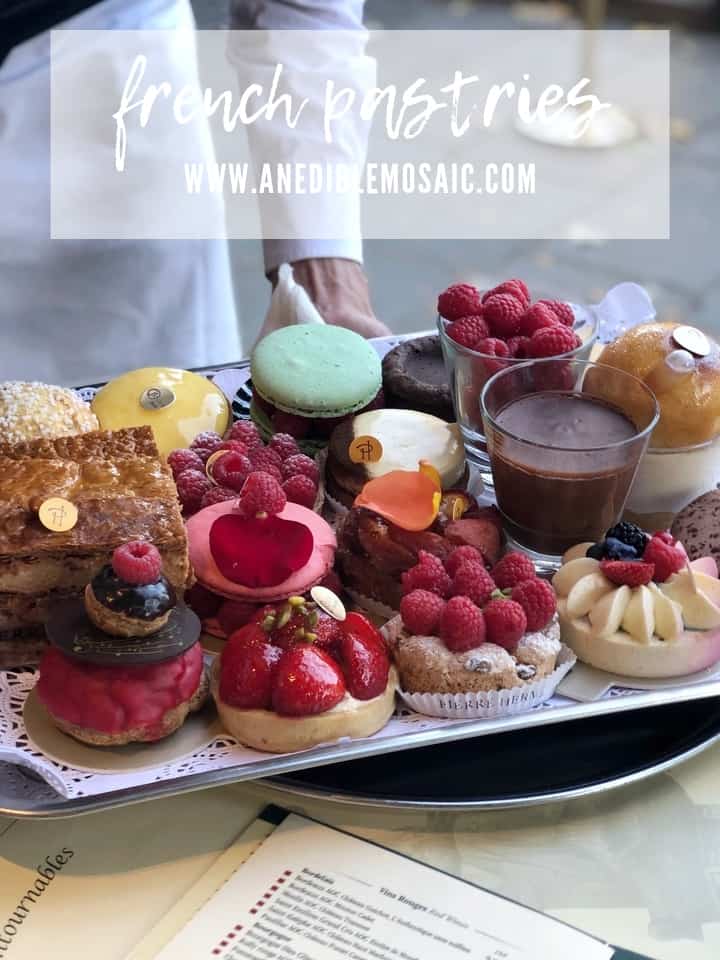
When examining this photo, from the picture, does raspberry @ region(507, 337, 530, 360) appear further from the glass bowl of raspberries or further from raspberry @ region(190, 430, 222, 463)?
raspberry @ region(190, 430, 222, 463)

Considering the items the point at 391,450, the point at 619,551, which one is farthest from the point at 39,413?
the point at 619,551

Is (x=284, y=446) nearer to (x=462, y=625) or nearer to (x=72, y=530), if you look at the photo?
(x=72, y=530)

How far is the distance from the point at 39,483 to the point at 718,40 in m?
5.49

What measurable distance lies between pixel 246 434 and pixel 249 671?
62 centimetres

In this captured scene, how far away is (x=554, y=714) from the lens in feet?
5.00

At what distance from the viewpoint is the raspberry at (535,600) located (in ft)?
5.16

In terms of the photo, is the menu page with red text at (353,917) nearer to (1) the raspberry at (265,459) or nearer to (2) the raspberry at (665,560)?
(2) the raspberry at (665,560)

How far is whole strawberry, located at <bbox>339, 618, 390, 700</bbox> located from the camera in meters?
1.51

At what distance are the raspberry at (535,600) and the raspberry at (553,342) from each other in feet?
1.71

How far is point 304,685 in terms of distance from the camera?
57.6 inches

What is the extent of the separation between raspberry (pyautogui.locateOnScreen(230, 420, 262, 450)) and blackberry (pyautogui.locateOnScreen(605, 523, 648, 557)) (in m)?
0.63

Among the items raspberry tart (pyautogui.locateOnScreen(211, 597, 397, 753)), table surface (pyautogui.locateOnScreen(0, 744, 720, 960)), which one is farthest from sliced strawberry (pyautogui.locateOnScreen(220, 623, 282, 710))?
table surface (pyautogui.locateOnScreen(0, 744, 720, 960))

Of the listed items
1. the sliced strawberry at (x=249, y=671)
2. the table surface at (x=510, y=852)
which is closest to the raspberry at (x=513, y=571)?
the table surface at (x=510, y=852)

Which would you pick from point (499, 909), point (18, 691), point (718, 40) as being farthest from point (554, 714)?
point (718, 40)
